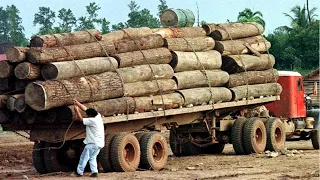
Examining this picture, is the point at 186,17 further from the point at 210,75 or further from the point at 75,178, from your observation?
the point at 75,178

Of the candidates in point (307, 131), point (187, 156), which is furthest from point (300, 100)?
point (187, 156)

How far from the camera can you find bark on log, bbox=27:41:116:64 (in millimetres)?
16891

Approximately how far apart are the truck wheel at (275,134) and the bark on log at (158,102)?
4.20 metres

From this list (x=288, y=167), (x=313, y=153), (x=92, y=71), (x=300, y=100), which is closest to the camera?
(x=92, y=71)

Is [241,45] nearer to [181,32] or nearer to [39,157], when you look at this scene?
[181,32]

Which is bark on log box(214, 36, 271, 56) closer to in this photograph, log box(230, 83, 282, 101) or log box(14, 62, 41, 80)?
log box(230, 83, 282, 101)

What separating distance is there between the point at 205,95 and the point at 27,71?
18.9 feet

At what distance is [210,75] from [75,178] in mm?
6082

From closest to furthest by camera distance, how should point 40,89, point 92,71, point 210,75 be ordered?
point 40,89, point 92,71, point 210,75

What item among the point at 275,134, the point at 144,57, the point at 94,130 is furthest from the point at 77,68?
the point at 275,134

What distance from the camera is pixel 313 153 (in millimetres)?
23359

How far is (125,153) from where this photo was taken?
715 inches

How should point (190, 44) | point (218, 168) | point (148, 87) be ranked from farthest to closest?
point (190, 44), point (148, 87), point (218, 168)

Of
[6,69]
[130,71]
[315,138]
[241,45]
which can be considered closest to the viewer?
[6,69]
